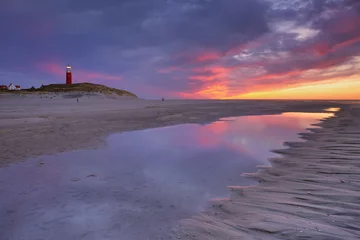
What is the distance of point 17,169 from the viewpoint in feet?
21.8

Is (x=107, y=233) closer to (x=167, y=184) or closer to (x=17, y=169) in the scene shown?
(x=167, y=184)

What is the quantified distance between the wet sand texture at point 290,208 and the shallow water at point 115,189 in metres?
0.42

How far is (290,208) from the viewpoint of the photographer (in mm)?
3924

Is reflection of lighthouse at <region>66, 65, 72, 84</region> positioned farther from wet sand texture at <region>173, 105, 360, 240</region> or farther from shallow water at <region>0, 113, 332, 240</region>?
wet sand texture at <region>173, 105, 360, 240</region>

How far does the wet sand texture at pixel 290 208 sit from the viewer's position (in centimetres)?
324

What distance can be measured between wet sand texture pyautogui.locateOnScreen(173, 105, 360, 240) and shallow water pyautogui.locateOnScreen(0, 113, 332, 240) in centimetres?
42

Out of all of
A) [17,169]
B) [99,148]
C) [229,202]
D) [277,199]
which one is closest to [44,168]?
[17,169]

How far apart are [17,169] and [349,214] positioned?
745 centimetres

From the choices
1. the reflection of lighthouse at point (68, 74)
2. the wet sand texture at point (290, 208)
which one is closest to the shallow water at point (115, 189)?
the wet sand texture at point (290, 208)

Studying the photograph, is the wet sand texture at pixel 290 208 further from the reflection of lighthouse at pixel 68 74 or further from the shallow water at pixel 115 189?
the reflection of lighthouse at pixel 68 74

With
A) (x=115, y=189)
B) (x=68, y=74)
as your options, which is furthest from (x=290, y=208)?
(x=68, y=74)

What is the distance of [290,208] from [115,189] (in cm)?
337

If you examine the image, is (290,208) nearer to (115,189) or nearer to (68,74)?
(115,189)

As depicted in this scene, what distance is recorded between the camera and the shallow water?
3.71 meters
